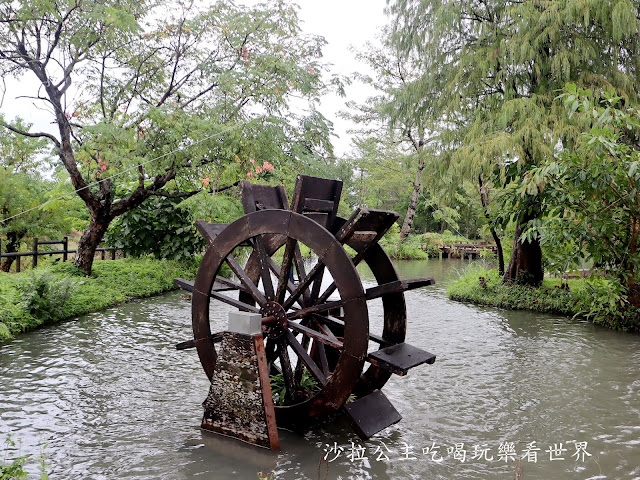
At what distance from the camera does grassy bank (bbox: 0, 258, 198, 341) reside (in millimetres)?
7367

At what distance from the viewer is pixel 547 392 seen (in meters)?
5.42

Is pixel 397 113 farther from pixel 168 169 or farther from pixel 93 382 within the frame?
pixel 93 382

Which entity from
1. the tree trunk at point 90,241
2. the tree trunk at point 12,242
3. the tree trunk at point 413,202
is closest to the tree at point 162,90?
the tree trunk at point 90,241

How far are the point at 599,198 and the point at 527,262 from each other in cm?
370

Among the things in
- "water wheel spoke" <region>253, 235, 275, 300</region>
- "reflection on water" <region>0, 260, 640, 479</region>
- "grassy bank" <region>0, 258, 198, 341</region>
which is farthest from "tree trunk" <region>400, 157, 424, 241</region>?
"water wheel spoke" <region>253, 235, 275, 300</region>

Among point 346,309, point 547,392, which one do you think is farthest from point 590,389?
point 346,309

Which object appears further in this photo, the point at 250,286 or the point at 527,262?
the point at 527,262

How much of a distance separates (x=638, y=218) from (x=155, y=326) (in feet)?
25.1

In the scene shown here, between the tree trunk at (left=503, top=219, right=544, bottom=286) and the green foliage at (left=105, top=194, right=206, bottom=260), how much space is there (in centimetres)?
784

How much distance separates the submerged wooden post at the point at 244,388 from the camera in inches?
154

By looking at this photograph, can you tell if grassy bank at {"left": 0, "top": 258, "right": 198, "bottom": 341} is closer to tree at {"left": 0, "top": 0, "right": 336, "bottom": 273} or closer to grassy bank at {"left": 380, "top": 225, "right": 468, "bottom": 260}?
tree at {"left": 0, "top": 0, "right": 336, "bottom": 273}

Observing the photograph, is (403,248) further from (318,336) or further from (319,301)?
(318,336)

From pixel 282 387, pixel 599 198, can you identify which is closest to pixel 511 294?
pixel 599 198

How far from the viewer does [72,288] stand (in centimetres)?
877
